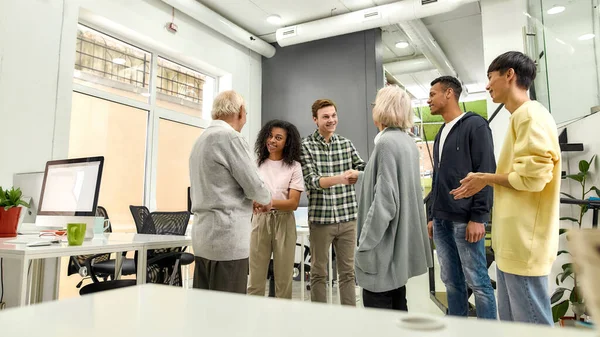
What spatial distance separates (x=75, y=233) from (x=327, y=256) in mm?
1316

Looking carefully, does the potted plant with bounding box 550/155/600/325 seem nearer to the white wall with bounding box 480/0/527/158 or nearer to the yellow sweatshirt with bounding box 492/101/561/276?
the yellow sweatshirt with bounding box 492/101/561/276

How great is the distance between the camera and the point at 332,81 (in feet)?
18.0

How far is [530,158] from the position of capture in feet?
4.40

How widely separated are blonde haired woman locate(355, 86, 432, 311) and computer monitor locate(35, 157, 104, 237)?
51.4 inches

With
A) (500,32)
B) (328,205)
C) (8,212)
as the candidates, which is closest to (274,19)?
(500,32)

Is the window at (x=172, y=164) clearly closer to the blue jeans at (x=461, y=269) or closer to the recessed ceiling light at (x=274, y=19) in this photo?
the recessed ceiling light at (x=274, y=19)

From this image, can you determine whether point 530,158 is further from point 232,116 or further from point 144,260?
point 144,260

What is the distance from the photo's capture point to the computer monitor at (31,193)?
2.52 metres

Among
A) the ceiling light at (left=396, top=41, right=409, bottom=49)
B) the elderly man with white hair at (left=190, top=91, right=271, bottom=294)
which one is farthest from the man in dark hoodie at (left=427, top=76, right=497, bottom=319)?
the ceiling light at (left=396, top=41, right=409, bottom=49)

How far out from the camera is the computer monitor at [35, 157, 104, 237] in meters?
1.99

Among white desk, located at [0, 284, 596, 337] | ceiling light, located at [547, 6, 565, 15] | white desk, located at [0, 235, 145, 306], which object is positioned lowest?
white desk, located at [0, 235, 145, 306]

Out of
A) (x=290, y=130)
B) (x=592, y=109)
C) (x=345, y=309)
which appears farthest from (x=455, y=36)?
(x=345, y=309)

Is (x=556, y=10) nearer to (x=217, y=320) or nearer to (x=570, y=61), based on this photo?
(x=570, y=61)

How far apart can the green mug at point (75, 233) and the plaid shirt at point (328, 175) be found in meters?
1.19
